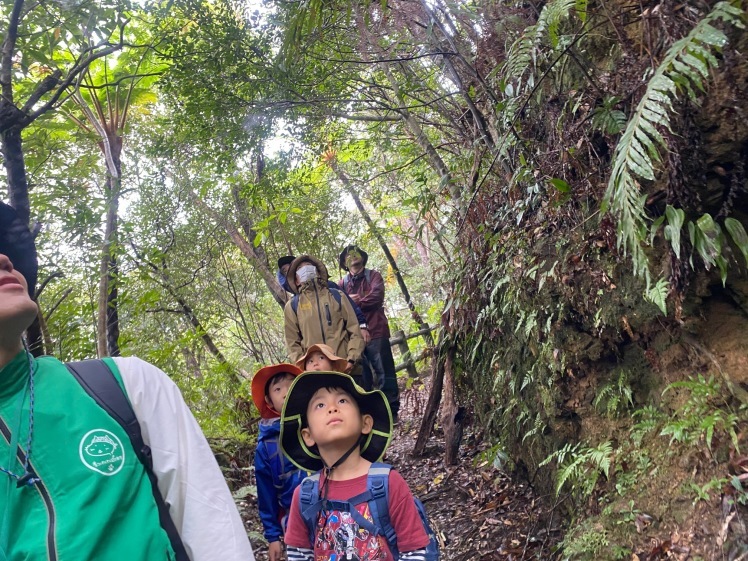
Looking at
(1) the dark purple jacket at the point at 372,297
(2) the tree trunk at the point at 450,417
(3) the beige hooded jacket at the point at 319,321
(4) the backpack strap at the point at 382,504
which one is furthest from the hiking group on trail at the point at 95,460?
(1) the dark purple jacket at the point at 372,297

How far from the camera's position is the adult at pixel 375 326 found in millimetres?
6938

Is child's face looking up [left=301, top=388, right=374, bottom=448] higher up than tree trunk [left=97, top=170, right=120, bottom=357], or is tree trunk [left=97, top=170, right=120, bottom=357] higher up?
tree trunk [left=97, top=170, right=120, bottom=357]

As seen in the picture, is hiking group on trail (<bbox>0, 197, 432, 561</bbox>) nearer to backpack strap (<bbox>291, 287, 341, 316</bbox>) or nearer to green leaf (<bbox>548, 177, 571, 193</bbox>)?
green leaf (<bbox>548, 177, 571, 193</bbox>)

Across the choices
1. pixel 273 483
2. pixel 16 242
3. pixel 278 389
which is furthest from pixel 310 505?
pixel 16 242

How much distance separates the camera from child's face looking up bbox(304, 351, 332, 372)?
4.21 meters

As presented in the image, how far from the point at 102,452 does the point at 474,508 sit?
3.92m

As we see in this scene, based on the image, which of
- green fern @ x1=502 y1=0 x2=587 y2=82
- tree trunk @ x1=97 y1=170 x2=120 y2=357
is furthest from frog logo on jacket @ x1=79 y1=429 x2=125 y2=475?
tree trunk @ x1=97 y1=170 x2=120 y2=357

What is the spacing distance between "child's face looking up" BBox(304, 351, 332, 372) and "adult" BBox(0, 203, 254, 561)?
2574mm

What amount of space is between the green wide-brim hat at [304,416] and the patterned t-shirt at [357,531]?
0.75 ft

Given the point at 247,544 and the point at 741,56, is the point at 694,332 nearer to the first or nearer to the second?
the point at 741,56

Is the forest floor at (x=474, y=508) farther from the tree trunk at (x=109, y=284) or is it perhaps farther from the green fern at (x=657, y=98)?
the tree trunk at (x=109, y=284)

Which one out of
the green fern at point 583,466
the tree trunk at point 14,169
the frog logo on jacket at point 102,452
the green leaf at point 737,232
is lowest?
the green fern at point 583,466

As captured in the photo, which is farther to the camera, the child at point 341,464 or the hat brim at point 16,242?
the child at point 341,464

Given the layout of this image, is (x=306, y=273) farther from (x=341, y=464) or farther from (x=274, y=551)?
(x=341, y=464)
